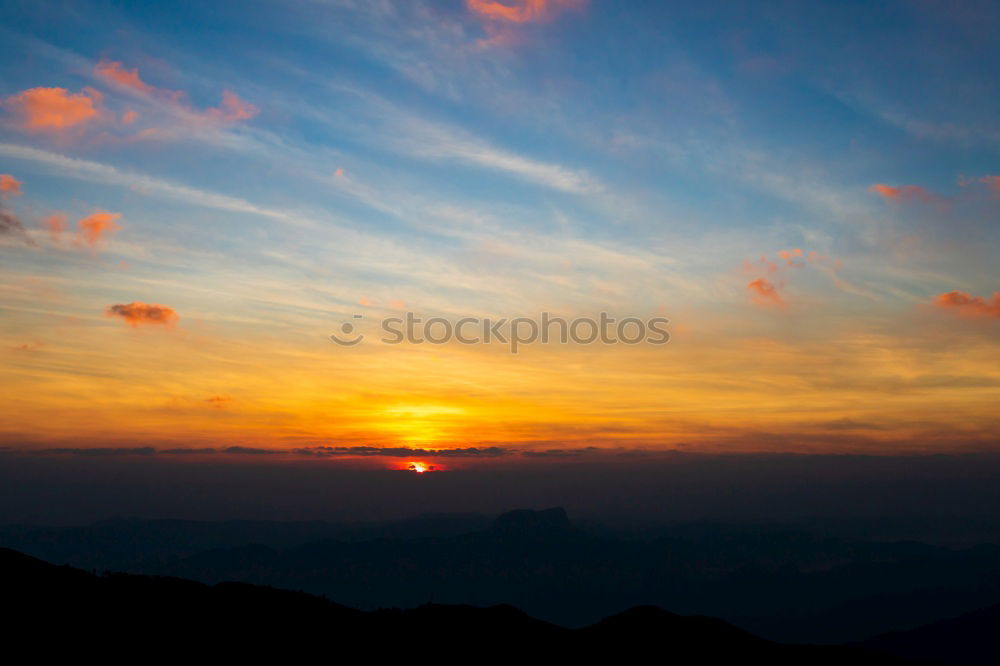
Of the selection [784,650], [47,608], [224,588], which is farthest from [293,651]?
[784,650]

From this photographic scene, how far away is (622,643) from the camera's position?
75438 mm

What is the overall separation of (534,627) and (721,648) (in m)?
21.3


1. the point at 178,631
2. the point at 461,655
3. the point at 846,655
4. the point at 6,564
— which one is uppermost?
the point at 6,564

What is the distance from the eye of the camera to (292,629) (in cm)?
6400

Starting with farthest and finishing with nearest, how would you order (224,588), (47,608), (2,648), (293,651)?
1. (224,588)
2. (293,651)
3. (47,608)
4. (2,648)

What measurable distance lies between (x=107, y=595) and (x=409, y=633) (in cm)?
2834

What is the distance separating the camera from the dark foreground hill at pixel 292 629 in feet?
178

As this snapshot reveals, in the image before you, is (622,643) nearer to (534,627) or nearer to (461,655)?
(534,627)

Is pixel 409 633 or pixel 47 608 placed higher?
pixel 47 608

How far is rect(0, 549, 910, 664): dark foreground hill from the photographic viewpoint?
178 ft

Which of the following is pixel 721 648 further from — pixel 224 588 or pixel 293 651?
pixel 224 588

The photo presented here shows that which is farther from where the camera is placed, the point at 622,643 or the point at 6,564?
the point at 622,643

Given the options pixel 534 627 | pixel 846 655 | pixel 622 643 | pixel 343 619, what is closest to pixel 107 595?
pixel 343 619

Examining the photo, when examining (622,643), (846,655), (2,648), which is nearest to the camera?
(2,648)
